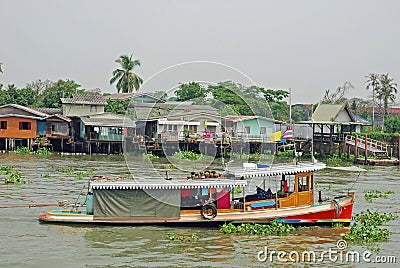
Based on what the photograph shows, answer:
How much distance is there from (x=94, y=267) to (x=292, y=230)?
5733 mm

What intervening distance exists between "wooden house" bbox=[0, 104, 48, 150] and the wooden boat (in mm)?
32385

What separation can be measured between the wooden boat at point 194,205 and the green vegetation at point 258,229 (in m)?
0.16

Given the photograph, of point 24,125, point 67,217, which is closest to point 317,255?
point 67,217

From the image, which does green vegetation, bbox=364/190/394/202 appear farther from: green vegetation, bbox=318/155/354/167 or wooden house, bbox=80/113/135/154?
wooden house, bbox=80/113/135/154

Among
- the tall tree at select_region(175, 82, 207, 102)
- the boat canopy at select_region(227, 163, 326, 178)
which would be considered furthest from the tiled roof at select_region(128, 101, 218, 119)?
the boat canopy at select_region(227, 163, 326, 178)

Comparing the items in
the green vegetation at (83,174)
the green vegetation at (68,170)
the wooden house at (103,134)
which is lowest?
the green vegetation at (83,174)

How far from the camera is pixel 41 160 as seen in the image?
124 ft

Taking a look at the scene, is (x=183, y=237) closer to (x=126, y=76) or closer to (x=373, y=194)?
(x=373, y=194)

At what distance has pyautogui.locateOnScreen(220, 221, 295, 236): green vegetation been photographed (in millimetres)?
15056

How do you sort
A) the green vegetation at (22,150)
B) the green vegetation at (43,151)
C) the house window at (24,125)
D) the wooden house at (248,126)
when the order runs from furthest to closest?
the house window at (24,125)
the green vegetation at (22,150)
the green vegetation at (43,151)
the wooden house at (248,126)

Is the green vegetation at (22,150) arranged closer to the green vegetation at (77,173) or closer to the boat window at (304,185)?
the green vegetation at (77,173)

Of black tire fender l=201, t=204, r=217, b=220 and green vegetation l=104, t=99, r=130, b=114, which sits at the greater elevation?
green vegetation l=104, t=99, r=130, b=114

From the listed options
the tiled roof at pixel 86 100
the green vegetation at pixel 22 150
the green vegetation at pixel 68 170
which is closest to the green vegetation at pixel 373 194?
the green vegetation at pixel 68 170

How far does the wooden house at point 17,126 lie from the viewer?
4619 centimetres
